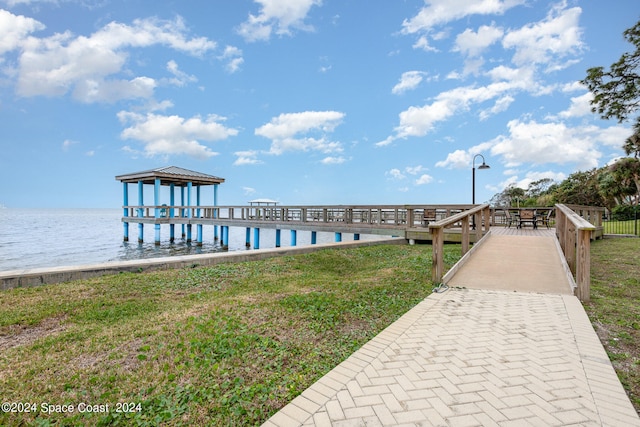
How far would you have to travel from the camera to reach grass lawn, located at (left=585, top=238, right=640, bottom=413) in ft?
9.88

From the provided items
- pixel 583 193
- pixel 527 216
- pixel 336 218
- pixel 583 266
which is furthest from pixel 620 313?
pixel 583 193

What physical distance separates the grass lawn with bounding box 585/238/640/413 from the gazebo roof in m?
27.1

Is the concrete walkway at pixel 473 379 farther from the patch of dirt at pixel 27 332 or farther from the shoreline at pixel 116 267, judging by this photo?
the shoreline at pixel 116 267

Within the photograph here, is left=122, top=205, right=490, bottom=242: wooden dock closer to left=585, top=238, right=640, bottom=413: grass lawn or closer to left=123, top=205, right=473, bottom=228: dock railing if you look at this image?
left=123, top=205, right=473, bottom=228: dock railing

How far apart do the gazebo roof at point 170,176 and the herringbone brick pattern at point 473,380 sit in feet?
88.2

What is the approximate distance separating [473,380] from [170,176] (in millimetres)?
27965

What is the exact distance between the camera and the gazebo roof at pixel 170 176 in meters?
26.7

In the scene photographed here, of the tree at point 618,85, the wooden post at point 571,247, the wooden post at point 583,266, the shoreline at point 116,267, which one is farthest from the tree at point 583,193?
the shoreline at point 116,267

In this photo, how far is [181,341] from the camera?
3.52m

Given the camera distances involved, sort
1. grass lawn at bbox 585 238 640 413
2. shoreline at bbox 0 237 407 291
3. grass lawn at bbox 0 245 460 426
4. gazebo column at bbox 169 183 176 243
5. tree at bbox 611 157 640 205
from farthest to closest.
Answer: gazebo column at bbox 169 183 176 243, tree at bbox 611 157 640 205, shoreline at bbox 0 237 407 291, grass lawn at bbox 585 238 640 413, grass lawn at bbox 0 245 460 426

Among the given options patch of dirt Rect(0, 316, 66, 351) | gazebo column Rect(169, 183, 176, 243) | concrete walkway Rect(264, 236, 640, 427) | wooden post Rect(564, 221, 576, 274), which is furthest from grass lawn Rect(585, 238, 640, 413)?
gazebo column Rect(169, 183, 176, 243)

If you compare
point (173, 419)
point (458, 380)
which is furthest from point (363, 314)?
point (173, 419)

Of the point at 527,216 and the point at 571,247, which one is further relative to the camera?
the point at 527,216

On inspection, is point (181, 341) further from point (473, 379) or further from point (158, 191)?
point (158, 191)
